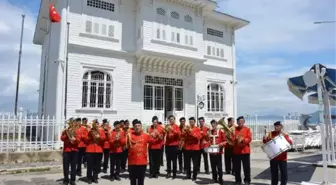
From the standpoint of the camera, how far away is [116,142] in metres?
9.27

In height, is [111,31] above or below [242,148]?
above

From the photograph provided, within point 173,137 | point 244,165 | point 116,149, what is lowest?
point 244,165

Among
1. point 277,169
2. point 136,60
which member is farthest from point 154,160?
point 136,60

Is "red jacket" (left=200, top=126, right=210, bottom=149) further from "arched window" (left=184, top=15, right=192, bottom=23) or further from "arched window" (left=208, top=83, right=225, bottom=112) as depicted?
"arched window" (left=184, top=15, right=192, bottom=23)

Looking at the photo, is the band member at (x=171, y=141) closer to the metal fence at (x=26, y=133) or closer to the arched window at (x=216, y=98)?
the metal fence at (x=26, y=133)

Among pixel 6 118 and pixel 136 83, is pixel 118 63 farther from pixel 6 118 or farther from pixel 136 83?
pixel 6 118

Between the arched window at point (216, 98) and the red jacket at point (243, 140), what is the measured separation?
42.2ft

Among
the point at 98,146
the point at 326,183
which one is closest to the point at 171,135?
the point at 98,146

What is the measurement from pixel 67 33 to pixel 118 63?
3.28m

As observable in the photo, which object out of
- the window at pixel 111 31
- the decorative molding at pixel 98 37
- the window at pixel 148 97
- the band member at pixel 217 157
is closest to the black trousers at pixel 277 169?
the band member at pixel 217 157

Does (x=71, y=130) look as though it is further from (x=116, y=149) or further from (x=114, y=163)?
(x=114, y=163)

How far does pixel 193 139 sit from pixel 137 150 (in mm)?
3263

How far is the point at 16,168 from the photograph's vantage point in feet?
35.4

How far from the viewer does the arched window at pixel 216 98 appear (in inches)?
847
